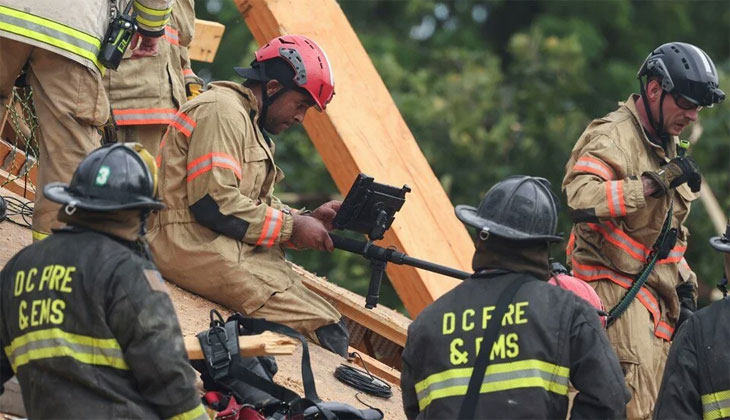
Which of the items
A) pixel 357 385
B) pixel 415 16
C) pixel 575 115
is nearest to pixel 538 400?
pixel 357 385

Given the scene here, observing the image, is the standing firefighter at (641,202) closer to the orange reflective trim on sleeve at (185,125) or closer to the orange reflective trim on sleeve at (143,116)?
the orange reflective trim on sleeve at (185,125)

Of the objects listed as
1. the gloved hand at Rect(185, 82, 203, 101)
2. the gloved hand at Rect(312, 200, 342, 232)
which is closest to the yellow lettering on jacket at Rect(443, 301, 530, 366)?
the gloved hand at Rect(312, 200, 342, 232)

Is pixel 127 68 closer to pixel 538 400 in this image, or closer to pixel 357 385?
pixel 357 385

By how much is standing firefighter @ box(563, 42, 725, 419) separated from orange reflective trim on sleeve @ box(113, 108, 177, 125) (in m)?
2.23

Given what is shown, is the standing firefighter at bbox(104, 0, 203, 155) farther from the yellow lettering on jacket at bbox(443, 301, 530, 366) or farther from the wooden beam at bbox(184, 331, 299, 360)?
the yellow lettering on jacket at bbox(443, 301, 530, 366)

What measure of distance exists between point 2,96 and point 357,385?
2.25m

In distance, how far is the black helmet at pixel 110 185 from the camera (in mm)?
4668

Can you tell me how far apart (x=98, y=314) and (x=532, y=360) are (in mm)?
1425

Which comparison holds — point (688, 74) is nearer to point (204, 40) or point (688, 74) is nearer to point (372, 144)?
point (372, 144)

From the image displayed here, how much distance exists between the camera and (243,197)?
23.1 ft

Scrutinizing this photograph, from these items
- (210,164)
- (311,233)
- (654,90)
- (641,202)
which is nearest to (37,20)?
(210,164)

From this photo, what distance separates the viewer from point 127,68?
779 centimetres

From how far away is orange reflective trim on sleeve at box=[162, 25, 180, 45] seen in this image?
812cm

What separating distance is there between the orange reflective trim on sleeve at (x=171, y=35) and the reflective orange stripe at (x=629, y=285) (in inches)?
102
